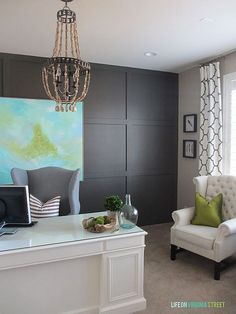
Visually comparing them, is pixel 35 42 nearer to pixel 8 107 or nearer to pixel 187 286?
pixel 8 107

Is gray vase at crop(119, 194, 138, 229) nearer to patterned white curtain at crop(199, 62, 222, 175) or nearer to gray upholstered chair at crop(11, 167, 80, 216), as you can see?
gray upholstered chair at crop(11, 167, 80, 216)

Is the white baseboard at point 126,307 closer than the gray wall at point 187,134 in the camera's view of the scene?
Yes

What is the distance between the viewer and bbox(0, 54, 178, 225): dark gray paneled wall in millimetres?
4344

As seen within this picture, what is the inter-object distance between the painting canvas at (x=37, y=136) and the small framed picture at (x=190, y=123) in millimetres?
1820

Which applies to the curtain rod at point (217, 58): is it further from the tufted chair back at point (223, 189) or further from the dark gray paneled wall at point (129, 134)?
the tufted chair back at point (223, 189)

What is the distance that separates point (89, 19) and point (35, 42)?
1007 mm

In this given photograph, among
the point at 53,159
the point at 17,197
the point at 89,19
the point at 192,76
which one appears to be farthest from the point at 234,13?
the point at 53,159

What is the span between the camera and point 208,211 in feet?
11.1

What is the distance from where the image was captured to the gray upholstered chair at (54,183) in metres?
3.47

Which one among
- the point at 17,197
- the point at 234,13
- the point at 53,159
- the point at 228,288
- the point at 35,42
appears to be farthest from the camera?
the point at 53,159

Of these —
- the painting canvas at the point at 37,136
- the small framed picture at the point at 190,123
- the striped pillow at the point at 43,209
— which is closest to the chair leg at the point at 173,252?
the striped pillow at the point at 43,209

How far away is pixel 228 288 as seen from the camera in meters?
2.78

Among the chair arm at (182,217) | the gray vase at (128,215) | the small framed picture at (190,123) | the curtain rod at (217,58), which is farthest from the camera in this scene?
the small framed picture at (190,123)

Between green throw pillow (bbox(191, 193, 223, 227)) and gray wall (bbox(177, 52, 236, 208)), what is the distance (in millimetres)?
1132
